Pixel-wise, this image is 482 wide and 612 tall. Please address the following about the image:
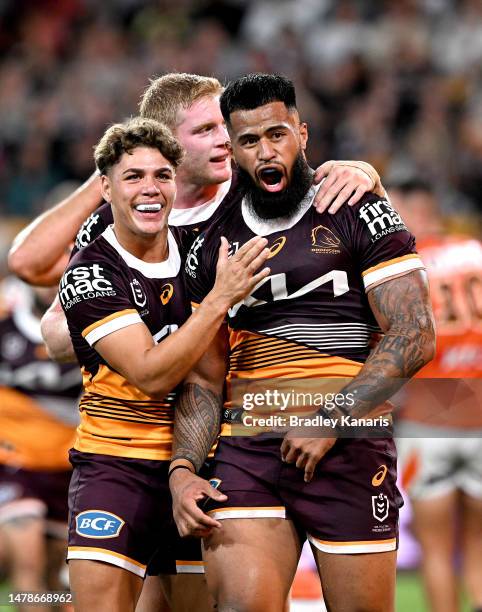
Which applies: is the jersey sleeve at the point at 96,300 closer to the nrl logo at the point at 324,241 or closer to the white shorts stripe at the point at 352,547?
the nrl logo at the point at 324,241

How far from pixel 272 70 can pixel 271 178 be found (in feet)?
27.6

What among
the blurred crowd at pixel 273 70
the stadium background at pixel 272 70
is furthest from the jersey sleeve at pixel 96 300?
the blurred crowd at pixel 273 70

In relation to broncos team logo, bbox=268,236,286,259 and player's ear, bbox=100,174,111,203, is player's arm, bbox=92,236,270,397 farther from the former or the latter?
player's ear, bbox=100,174,111,203

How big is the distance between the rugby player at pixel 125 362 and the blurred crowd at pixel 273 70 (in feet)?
22.6

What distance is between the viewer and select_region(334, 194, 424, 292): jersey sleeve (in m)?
4.52

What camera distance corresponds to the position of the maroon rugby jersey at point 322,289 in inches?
180

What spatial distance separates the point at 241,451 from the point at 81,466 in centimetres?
70

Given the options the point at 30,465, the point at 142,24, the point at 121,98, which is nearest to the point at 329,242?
the point at 30,465

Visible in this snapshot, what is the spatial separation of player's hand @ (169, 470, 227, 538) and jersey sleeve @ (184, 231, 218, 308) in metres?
0.75

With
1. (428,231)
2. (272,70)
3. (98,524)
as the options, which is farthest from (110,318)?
(272,70)

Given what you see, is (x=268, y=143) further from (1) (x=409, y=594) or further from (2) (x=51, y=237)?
(1) (x=409, y=594)

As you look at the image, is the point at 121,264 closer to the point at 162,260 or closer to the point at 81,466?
the point at 162,260

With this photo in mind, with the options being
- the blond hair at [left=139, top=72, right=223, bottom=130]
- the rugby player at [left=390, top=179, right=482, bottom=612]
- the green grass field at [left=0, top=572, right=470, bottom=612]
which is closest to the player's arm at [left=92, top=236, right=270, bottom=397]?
the blond hair at [left=139, top=72, right=223, bottom=130]

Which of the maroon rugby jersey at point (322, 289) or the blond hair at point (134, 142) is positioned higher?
the blond hair at point (134, 142)
